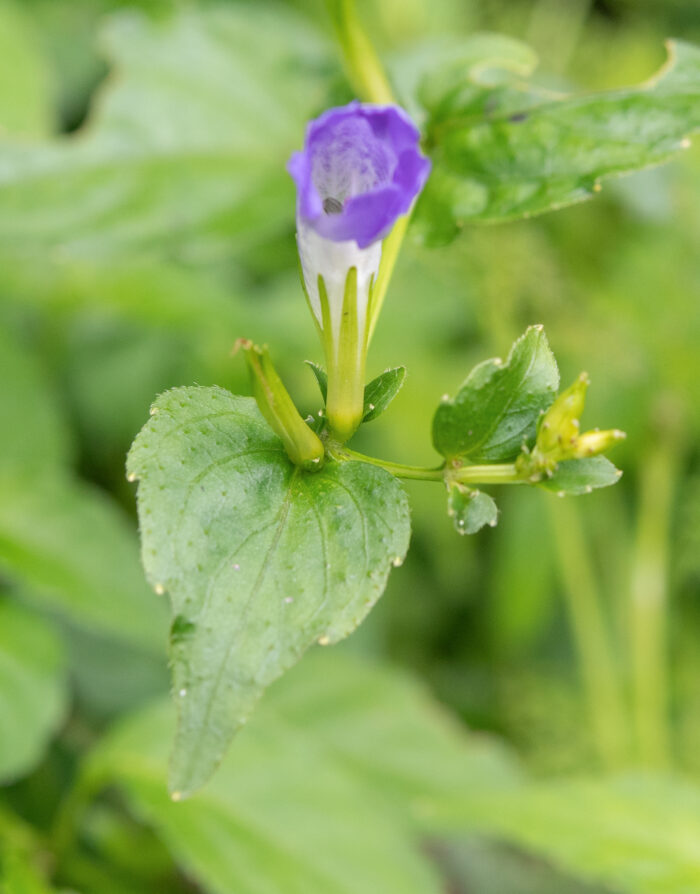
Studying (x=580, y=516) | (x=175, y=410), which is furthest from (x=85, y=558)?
(x=580, y=516)

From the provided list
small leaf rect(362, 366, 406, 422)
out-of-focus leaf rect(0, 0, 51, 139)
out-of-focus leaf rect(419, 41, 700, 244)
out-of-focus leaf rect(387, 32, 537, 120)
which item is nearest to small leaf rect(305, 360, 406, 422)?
small leaf rect(362, 366, 406, 422)

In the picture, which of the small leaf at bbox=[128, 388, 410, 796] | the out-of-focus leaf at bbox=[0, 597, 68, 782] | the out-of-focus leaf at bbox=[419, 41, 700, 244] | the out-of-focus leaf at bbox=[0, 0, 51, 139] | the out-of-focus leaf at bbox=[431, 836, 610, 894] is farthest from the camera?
the out-of-focus leaf at bbox=[0, 0, 51, 139]

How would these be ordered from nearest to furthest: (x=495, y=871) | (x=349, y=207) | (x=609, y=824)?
(x=349, y=207), (x=609, y=824), (x=495, y=871)

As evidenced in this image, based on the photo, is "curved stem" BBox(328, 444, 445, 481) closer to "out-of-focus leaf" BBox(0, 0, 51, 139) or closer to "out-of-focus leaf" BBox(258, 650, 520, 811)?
"out-of-focus leaf" BBox(258, 650, 520, 811)

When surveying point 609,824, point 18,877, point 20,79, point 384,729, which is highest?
point 20,79

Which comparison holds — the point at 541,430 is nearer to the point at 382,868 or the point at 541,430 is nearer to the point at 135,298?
the point at 382,868

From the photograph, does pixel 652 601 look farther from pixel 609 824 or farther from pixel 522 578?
pixel 609 824

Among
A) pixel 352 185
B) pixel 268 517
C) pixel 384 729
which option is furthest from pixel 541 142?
pixel 384 729
